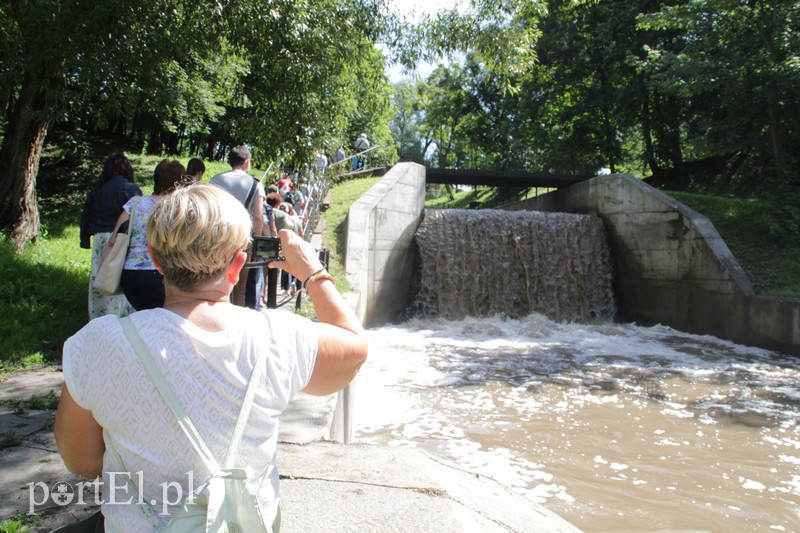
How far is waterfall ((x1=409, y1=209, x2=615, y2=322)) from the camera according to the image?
14.3 metres

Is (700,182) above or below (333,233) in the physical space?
above

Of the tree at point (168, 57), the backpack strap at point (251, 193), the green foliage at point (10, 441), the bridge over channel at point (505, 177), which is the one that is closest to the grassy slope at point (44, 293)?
the tree at point (168, 57)

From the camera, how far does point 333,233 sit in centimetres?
1287

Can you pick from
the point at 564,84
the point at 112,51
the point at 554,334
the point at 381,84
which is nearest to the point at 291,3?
the point at 112,51

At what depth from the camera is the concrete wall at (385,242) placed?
11.5 metres

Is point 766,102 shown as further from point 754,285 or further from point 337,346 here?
point 337,346

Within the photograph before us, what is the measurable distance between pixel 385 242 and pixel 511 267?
11.9 feet

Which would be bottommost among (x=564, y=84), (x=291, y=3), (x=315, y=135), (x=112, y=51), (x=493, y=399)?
(x=493, y=399)

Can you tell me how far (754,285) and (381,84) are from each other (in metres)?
8.59

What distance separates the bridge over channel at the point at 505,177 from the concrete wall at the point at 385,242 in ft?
22.1

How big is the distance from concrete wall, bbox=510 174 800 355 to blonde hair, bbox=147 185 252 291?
1156 centimetres

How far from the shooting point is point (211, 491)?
1244mm

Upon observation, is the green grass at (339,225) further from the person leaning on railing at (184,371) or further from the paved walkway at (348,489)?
the person leaning on railing at (184,371)

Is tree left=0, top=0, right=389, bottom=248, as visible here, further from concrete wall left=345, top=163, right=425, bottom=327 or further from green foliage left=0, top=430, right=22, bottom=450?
green foliage left=0, top=430, right=22, bottom=450
